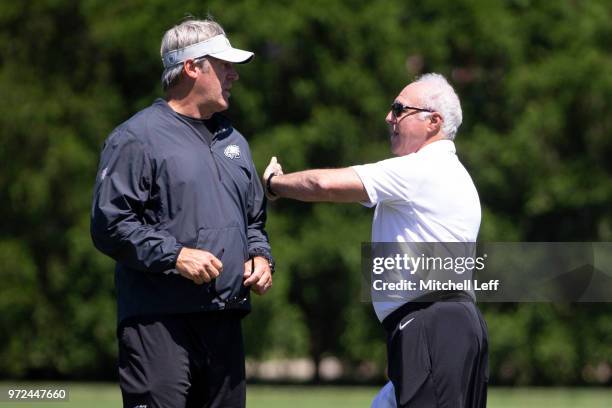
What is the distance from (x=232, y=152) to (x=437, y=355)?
1297 millimetres

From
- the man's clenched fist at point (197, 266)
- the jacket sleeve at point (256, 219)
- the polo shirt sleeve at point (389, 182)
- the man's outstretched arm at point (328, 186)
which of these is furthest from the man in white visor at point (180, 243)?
the polo shirt sleeve at point (389, 182)

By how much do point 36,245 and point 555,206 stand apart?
7.26m

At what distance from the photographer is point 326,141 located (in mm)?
15117

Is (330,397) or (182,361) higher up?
(182,361)

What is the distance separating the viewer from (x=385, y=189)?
16.1 feet

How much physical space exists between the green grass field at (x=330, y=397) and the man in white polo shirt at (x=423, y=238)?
6.44 metres

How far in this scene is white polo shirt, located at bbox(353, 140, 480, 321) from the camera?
4.92 metres

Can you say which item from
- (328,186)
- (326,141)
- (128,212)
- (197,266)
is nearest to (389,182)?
(328,186)

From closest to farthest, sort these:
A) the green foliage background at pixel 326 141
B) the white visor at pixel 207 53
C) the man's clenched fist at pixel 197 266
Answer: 1. the man's clenched fist at pixel 197 266
2. the white visor at pixel 207 53
3. the green foliage background at pixel 326 141

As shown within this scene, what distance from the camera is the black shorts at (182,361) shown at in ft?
15.5

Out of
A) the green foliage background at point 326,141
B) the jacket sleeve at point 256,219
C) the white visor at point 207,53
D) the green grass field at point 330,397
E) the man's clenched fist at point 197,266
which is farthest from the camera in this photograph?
the green foliage background at point 326,141

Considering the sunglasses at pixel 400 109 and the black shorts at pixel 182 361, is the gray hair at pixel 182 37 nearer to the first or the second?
the sunglasses at pixel 400 109

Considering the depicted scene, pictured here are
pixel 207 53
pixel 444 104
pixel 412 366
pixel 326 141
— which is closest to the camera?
pixel 412 366

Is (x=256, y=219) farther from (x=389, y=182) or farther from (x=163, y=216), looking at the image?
(x=389, y=182)
